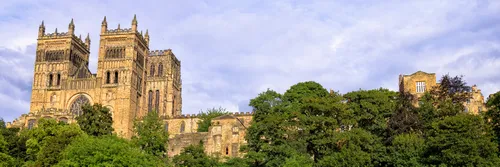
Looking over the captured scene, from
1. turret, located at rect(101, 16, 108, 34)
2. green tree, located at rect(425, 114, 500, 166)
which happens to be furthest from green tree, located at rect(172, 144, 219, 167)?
turret, located at rect(101, 16, 108, 34)

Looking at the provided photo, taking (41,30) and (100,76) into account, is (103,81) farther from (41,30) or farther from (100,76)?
(41,30)

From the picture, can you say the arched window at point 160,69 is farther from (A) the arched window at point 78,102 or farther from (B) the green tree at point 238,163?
(B) the green tree at point 238,163

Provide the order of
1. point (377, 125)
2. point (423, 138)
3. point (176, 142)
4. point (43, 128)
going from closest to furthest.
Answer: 1. point (423, 138)
2. point (377, 125)
3. point (43, 128)
4. point (176, 142)

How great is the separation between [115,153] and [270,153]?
12919 millimetres

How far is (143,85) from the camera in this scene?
97.5 m

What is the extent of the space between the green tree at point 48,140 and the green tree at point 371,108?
75.8 feet

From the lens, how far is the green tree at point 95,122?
197 ft

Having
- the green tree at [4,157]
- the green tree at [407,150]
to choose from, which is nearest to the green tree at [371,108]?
the green tree at [407,150]

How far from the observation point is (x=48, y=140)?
177 feet

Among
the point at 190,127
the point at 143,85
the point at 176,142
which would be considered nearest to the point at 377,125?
the point at 176,142

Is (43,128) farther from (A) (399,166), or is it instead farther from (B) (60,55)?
(B) (60,55)

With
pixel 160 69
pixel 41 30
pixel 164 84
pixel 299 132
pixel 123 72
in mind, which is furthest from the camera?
pixel 160 69

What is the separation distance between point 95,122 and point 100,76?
1286 inches

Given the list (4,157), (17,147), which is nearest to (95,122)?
(17,147)
